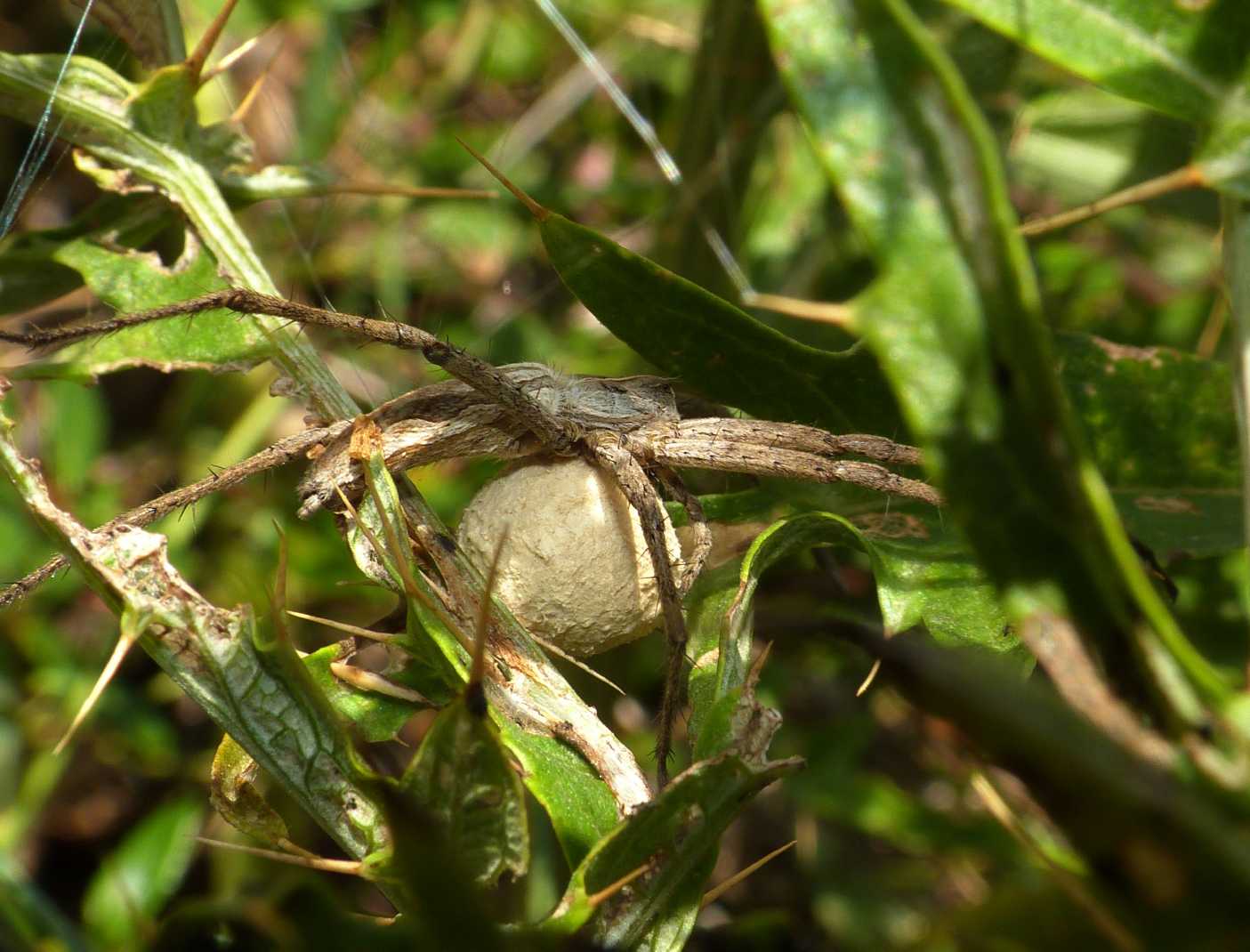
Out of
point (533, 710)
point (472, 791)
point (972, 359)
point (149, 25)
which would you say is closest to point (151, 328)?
point (149, 25)

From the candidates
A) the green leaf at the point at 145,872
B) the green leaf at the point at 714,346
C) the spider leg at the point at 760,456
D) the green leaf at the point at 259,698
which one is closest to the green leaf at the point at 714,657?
the spider leg at the point at 760,456

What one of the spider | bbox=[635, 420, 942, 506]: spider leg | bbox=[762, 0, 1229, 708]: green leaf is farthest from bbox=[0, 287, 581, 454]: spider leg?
bbox=[762, 0, 1229, 708]: green leaf

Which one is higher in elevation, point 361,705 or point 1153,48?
point 1153,48

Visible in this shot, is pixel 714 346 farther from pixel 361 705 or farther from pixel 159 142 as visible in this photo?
pixel 159 142

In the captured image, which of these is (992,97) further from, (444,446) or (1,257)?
(1,257)

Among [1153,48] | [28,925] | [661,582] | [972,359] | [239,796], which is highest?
[1153,48]

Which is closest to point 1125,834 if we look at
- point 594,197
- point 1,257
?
point 1,257

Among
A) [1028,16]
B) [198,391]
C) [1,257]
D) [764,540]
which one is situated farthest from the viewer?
[198,391]

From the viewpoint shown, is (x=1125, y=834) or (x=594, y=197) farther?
(x=594, y=197)
